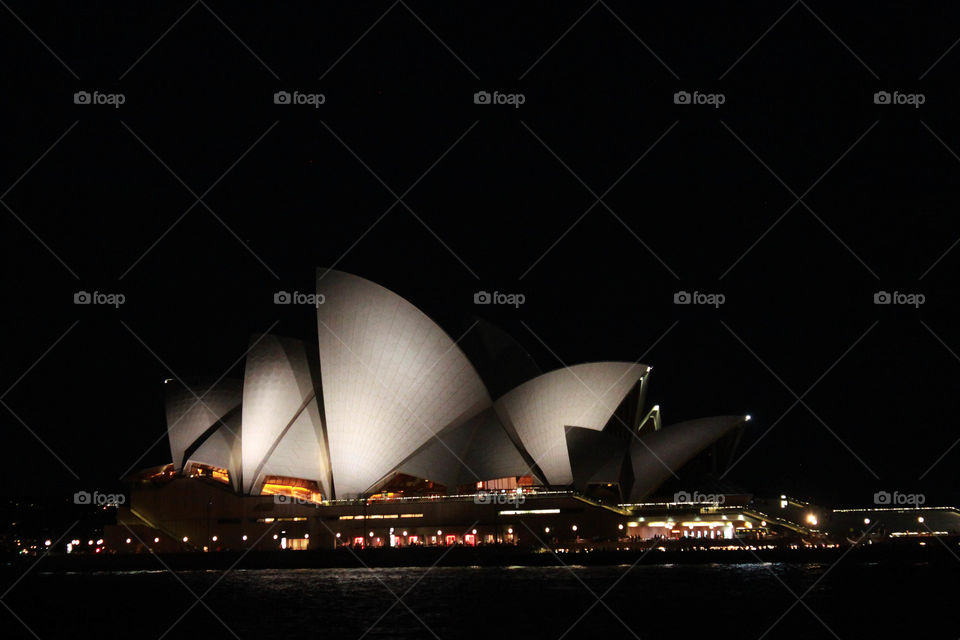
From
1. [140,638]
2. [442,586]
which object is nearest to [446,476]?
[442,586]

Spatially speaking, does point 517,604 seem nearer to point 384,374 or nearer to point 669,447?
point 384,374

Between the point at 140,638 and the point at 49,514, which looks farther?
the point at 49,514

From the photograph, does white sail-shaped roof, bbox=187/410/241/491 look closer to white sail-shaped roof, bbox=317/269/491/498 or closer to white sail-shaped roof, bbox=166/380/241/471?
white sail-shaped roof, bbox=166/380/241/471

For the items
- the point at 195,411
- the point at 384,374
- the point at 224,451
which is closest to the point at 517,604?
the point at 384,374

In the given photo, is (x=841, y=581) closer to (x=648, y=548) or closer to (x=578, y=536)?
(x=648, y=548)

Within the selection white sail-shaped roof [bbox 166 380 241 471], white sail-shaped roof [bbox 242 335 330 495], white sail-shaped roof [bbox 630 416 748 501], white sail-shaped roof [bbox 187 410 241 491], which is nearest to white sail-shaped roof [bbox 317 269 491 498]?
white sail-shaped roof [bbox 242 335 330 495]
